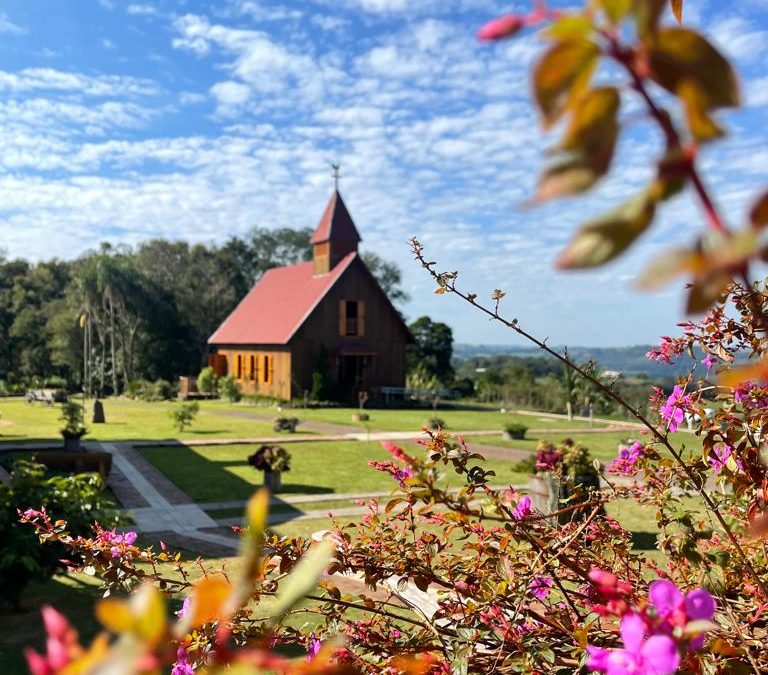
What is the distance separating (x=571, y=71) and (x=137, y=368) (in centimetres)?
4178

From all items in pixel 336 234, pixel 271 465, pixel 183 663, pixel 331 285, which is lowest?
pixel 271 465

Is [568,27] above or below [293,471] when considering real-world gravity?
above

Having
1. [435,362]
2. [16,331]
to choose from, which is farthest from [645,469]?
[16,331]

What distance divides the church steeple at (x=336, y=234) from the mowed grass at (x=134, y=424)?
332 inches

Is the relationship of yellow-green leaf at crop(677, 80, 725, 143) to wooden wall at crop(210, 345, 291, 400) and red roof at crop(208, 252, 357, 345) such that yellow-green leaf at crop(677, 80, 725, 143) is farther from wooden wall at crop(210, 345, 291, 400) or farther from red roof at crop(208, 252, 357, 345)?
wooden wall at crop(210, 345, 291, 400)

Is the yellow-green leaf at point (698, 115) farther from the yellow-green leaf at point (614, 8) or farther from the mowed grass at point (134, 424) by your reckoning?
the mowed grass at point (134, 424)

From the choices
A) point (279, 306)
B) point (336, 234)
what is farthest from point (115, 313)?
point (336, 234)

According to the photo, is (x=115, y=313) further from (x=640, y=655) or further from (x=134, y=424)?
(x=640, y=655)

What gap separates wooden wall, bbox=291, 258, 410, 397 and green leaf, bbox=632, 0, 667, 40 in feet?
94.0

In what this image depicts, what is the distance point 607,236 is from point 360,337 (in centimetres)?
3030

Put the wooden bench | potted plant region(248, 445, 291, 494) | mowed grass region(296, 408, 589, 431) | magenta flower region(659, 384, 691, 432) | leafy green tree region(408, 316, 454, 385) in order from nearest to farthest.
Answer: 1. magenta flower region(659, 384, 691, 432)
2. potted plant region(248, 445, 291, 494)
3. mowed grass region(296, 408, 589, 431)
4. the wooden bench
5. leafy green tree region(408, 316, 454, 385)

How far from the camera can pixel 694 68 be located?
1.38 ft

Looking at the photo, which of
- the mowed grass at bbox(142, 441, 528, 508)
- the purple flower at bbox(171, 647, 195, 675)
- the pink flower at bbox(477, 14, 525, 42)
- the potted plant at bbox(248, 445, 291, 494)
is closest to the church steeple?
the mowed grass at bbox(142, 441, 528, 508)

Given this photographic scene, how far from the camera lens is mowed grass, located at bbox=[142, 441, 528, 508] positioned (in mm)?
A: 11266
